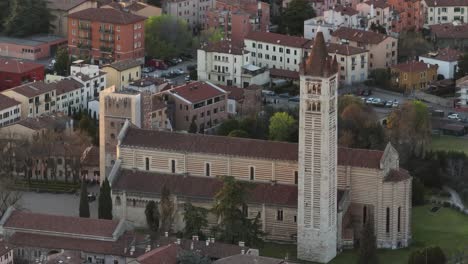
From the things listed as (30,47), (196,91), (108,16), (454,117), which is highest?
(108,16)

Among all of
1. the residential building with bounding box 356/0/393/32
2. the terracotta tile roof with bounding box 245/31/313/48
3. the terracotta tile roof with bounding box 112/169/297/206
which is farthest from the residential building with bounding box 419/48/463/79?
the terracotta tile roof with bounding box 112/169/297/206

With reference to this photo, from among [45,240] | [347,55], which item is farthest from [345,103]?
[45,240]

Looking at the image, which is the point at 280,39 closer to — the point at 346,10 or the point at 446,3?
the point at 346,10

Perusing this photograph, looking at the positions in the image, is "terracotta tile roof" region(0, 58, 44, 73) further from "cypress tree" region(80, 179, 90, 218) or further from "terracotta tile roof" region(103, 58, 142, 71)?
"cypress tree" region(80, 179, 90, 218)

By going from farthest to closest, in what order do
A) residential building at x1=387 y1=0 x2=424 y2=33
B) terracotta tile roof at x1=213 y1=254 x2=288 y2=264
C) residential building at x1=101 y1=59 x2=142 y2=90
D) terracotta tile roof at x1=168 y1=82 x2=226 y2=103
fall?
1. residential building at x1=387 y1=0 x2=424 y2=33
2. residential building at x1=101 y1=59 x2=142 y2=90
3. terracotta tile roof at x1=168 y1=82 x2=226 y2=103
4. terracotta tile roof at x1=213 y1=254 x2=288 y2=264

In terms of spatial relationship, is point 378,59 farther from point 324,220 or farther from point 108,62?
point 324,220

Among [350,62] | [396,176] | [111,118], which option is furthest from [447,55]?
[396,176]

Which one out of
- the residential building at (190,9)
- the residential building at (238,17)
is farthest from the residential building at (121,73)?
the residential building at (190,9)
